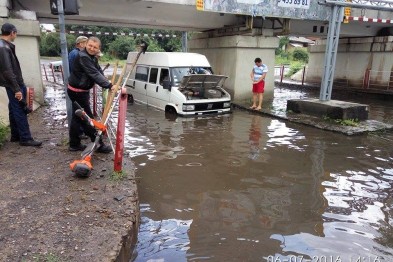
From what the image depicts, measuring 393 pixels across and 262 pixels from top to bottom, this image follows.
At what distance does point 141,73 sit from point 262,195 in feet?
27.3

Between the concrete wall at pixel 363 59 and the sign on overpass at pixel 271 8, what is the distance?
517cm

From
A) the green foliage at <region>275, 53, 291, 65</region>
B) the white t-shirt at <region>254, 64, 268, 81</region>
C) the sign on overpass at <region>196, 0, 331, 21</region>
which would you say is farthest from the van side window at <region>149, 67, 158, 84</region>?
the green foliage at <region>275, 53, 291, 65</region>

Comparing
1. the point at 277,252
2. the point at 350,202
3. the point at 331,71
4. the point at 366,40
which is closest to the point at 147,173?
the point at 277,252

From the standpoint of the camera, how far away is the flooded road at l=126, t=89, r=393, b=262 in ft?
11.8

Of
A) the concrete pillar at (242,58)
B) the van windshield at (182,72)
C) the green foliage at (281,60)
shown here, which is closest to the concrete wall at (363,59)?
the concrete pillar at (242,58)

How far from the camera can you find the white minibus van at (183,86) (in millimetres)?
9914

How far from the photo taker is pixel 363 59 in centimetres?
1717

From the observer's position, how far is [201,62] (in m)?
11.1

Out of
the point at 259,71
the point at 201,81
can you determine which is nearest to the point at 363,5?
the point at 259,71

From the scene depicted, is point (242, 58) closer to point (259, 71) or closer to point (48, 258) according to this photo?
point (259, 71)

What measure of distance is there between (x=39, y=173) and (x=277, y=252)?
10.4 feet

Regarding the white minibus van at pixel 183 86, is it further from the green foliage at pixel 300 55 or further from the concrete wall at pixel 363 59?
the green foliage at pixel 300 55

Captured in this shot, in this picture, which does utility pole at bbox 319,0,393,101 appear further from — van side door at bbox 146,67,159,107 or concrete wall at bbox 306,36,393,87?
concrete wall at bbox 306,36,393,87

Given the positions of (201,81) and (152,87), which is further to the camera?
(152,87)
